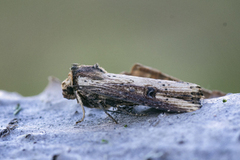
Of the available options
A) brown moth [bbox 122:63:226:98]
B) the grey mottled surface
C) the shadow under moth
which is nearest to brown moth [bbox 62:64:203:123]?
the shadow under moth

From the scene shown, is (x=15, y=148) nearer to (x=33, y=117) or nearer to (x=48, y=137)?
(x=48, y=137)

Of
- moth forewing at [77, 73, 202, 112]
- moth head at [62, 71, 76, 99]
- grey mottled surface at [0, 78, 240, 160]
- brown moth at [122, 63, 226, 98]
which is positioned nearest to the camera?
grey mottled surface at [0, 78, 240, 160]

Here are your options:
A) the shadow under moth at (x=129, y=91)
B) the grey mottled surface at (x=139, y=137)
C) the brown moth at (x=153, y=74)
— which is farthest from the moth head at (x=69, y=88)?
the brown moth at (x=153, y=74)

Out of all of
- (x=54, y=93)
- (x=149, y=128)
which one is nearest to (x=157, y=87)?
(x=149, y=128)

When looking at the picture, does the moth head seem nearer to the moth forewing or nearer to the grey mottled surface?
the moth forewing

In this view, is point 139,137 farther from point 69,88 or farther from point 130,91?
point 69,88

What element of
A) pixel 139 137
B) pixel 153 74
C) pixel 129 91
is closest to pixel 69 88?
pixel 129 91

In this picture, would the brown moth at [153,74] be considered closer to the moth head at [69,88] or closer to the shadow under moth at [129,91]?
the shadow under moth at [129,91]
